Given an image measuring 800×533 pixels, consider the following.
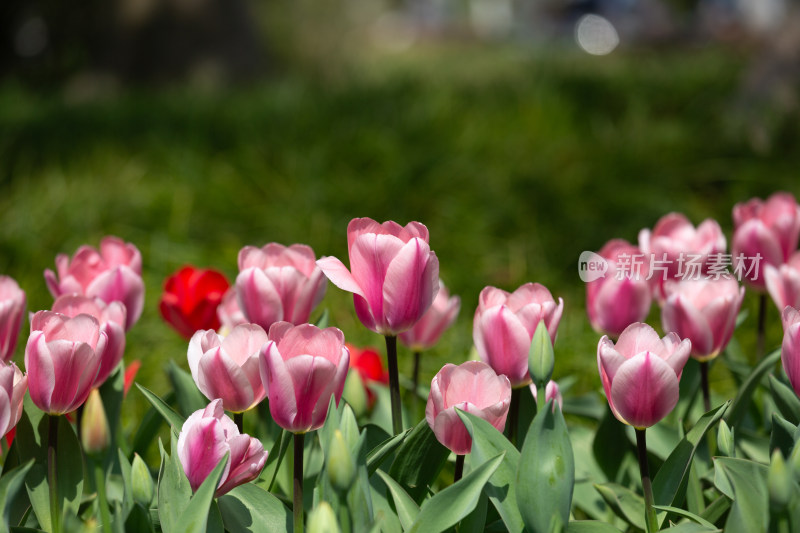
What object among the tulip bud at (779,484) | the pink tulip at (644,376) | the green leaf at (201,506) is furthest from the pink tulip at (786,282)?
the green leaf at (201,506)

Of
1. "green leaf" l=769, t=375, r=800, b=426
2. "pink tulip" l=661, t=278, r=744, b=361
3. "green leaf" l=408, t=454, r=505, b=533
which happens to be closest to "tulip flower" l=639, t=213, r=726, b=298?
"pink tulip" l=661, t=278, r=744, b=361

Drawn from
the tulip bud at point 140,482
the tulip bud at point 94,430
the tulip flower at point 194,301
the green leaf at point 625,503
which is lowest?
the green leaf at point 625,503

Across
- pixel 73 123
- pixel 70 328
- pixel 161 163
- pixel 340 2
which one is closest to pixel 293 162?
pixel 161 163

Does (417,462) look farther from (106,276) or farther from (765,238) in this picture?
(765,238)

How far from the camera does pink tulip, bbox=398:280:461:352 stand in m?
1.33

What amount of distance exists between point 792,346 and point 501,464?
1.22ft

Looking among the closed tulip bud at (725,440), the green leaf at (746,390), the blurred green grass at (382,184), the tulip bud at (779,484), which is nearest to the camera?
the tulip bud at (779,484)

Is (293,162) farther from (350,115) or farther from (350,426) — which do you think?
(350,426)

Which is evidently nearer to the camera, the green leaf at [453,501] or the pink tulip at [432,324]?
the green leaf at [453,501]

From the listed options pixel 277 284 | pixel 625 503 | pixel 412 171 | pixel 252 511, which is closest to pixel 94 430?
pixel 252 511

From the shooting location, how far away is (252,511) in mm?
955

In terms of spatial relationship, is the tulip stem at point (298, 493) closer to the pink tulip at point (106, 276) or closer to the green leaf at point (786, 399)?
the pink tulip at point (106, 276)

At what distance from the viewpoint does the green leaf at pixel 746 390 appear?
1.23 meters

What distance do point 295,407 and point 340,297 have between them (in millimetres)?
2138
